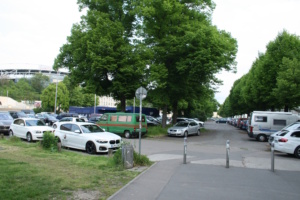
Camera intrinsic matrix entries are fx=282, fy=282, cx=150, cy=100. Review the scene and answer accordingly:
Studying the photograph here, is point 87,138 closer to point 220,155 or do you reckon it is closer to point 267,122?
point 220,155

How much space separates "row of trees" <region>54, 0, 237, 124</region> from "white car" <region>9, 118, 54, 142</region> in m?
8.03

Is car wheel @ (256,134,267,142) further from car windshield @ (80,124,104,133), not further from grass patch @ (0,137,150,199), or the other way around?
grass patch @ (0,137,150,199)

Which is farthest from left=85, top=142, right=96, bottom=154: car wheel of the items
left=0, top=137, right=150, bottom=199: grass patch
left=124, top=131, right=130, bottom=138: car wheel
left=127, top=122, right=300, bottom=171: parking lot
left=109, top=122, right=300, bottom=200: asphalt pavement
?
left=124, top=131, right=130, bottom=138: car wheel

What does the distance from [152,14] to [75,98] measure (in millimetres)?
65995

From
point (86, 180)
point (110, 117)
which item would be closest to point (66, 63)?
point (110, 117)

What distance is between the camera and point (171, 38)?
26125mm

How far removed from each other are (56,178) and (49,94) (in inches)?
2974

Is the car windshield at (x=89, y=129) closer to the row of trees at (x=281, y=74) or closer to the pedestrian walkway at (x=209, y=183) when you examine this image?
the pedestrian walkway at (x=209, y=183)

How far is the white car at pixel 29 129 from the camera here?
17469mm

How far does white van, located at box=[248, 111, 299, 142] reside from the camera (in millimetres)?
23594

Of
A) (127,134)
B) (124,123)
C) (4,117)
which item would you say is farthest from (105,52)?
(4,117)

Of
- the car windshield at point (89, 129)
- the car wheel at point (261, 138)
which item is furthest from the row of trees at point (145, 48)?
the car windshield at point (89, 129)

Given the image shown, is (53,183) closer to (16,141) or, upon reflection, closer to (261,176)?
(261,176)

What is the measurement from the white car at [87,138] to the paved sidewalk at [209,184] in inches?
→ 146
